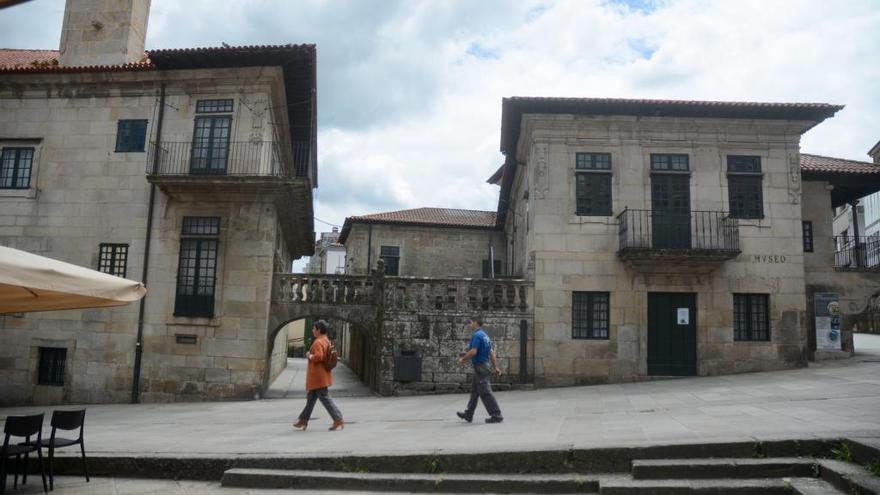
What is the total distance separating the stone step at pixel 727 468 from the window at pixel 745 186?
11174 mm

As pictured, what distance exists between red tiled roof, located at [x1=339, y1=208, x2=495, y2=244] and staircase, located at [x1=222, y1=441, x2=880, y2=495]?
66.7 ft

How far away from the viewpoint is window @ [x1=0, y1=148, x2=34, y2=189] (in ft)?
53.3

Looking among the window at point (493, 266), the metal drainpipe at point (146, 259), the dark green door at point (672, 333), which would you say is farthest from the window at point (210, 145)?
the window at point (493, 266)

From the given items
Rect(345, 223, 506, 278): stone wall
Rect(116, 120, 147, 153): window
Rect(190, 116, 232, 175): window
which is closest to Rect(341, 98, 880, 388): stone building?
Rect(190, 116, 232, 175): window

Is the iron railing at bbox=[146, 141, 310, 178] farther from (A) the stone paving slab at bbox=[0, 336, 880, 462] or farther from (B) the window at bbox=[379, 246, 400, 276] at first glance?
(B) the window at bbox=[379, 246, 400, 276]

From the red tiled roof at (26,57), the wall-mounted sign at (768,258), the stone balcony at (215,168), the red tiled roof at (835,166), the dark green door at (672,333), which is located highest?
the red tiled roof at (26,57)

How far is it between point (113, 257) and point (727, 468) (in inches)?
593

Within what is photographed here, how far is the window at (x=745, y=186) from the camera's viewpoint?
638 inches

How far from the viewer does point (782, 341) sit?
15.7 metres

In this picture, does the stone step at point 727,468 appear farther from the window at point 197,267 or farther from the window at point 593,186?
the window at point 197,267

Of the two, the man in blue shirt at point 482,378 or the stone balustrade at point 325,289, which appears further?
the stone balustrade at point 325,289

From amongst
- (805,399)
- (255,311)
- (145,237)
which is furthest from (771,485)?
(145,237)

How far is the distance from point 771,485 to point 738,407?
396cm

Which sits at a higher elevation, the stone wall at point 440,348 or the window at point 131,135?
the window at point 131,135
